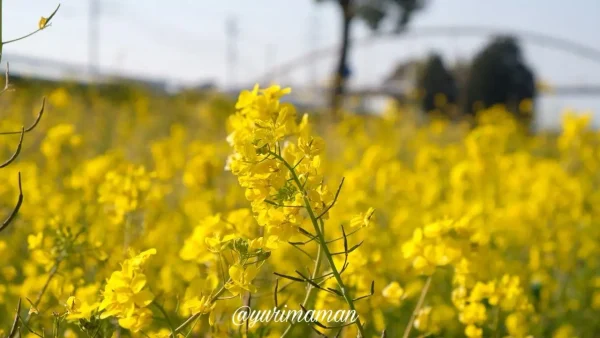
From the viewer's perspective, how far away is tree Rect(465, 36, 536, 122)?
1339 centimetres

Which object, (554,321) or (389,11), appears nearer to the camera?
(554,321)

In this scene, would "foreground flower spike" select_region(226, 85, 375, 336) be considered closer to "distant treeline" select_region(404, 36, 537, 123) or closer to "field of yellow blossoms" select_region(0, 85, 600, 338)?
"field of yellow blossoms" select_region(0, 85, 600, 338)

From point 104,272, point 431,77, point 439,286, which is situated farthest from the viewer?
point 431,77

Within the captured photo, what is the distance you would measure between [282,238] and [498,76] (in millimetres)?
13140

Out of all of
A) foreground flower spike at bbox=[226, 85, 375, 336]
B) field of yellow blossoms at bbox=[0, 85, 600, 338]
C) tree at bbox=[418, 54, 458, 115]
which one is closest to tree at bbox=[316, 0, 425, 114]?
tree at bbox=[418, 54, 458, 115]

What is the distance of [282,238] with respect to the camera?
0.88m

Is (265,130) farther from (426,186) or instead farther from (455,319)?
(426,186)

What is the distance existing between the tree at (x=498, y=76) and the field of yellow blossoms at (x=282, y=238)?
26.9ft

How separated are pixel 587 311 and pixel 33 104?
5.03 meters

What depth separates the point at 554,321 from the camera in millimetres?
2520

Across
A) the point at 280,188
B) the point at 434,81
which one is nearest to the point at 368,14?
the point at 434,81

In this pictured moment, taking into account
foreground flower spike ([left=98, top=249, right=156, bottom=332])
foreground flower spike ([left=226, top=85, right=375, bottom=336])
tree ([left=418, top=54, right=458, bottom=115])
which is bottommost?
tree ([left=418, top=54, right=458, bottom=115])

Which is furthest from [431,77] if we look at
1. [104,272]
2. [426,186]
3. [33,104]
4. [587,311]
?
[104,272]

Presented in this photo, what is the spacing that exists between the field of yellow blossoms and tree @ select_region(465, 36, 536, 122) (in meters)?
8.21
